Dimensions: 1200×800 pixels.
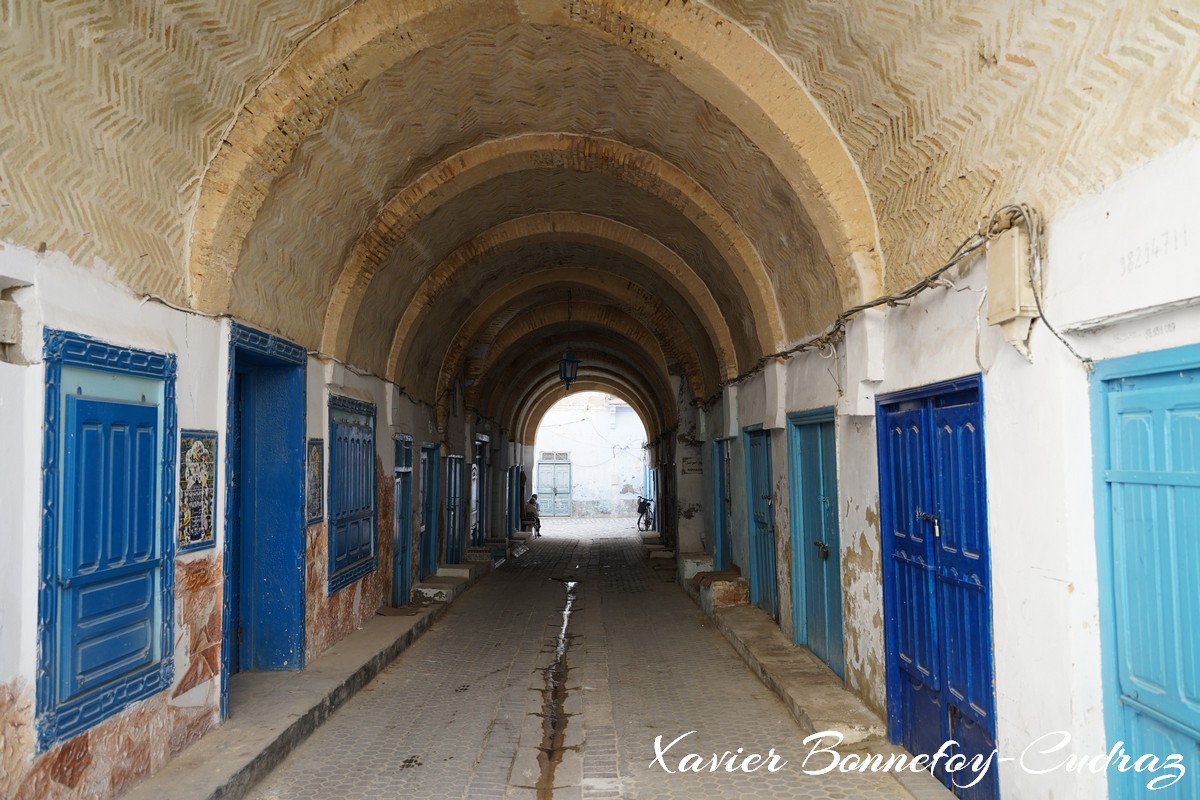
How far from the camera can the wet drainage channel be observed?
16.3 ft

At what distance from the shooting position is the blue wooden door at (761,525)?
8680 millimetres

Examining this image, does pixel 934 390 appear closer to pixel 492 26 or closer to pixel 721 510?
pixel 492 26

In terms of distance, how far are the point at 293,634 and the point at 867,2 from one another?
19.2ft

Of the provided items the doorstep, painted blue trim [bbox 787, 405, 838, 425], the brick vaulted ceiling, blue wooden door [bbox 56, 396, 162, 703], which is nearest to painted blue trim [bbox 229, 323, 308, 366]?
the brick vaulted ceiling

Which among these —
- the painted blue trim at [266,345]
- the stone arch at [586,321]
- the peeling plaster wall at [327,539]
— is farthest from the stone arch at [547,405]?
the painted blue trim at [266,345]

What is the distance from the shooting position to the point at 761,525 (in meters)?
9.19

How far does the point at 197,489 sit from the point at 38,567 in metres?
1.41

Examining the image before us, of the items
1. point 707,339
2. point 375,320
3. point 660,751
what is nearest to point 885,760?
point 660,751

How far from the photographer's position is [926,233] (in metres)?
4.54

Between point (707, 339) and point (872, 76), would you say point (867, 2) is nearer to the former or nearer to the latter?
point (872, 76)

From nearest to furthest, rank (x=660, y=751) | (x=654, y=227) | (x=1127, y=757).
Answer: (x=1127, y=757) → (x=660, y=751) → (x=654, y=227)

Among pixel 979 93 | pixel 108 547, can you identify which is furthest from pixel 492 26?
pixel 108 547

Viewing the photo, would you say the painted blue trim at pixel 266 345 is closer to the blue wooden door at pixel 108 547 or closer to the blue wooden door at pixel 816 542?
the blue wooden door at pixel 108 547

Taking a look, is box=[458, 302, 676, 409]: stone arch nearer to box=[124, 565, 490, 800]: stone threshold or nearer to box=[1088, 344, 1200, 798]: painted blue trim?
box=[124, 565, 490, 800]: stone threshold
